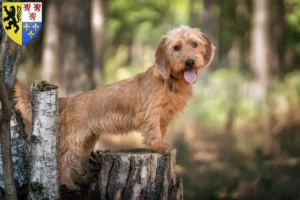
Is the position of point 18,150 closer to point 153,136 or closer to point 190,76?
point 153,136

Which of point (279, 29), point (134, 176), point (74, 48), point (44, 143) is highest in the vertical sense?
point (279, 29)

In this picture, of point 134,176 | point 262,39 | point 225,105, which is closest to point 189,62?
point 134,176

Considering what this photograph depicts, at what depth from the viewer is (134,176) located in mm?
5320

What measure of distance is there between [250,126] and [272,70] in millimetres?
5981

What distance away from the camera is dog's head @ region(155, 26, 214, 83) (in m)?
5.47

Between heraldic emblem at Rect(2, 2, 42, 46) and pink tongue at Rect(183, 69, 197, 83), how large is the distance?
1525 mm

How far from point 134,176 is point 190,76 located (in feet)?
3.43

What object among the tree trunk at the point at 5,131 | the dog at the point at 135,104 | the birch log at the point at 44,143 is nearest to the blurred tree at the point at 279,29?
the dog at the point at 135,104

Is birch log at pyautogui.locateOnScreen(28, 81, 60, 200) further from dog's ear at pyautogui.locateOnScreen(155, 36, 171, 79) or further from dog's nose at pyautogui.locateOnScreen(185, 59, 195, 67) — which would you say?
dog's nose at pyautogui.locateOnScreen(185, 59, 195, 67)

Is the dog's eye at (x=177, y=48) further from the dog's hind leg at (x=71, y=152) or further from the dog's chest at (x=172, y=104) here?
the dog's hind leg at (x=71, y=152)

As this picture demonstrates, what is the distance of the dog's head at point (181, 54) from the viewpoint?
547cm

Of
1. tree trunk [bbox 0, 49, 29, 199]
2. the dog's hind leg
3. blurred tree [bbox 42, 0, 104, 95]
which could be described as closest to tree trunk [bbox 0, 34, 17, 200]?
tree trunk [bbox 0, 49, 29, 199]

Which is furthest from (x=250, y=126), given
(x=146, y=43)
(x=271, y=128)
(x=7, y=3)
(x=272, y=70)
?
(x=146, y=43)

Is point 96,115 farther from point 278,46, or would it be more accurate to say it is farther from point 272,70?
point 278,46
